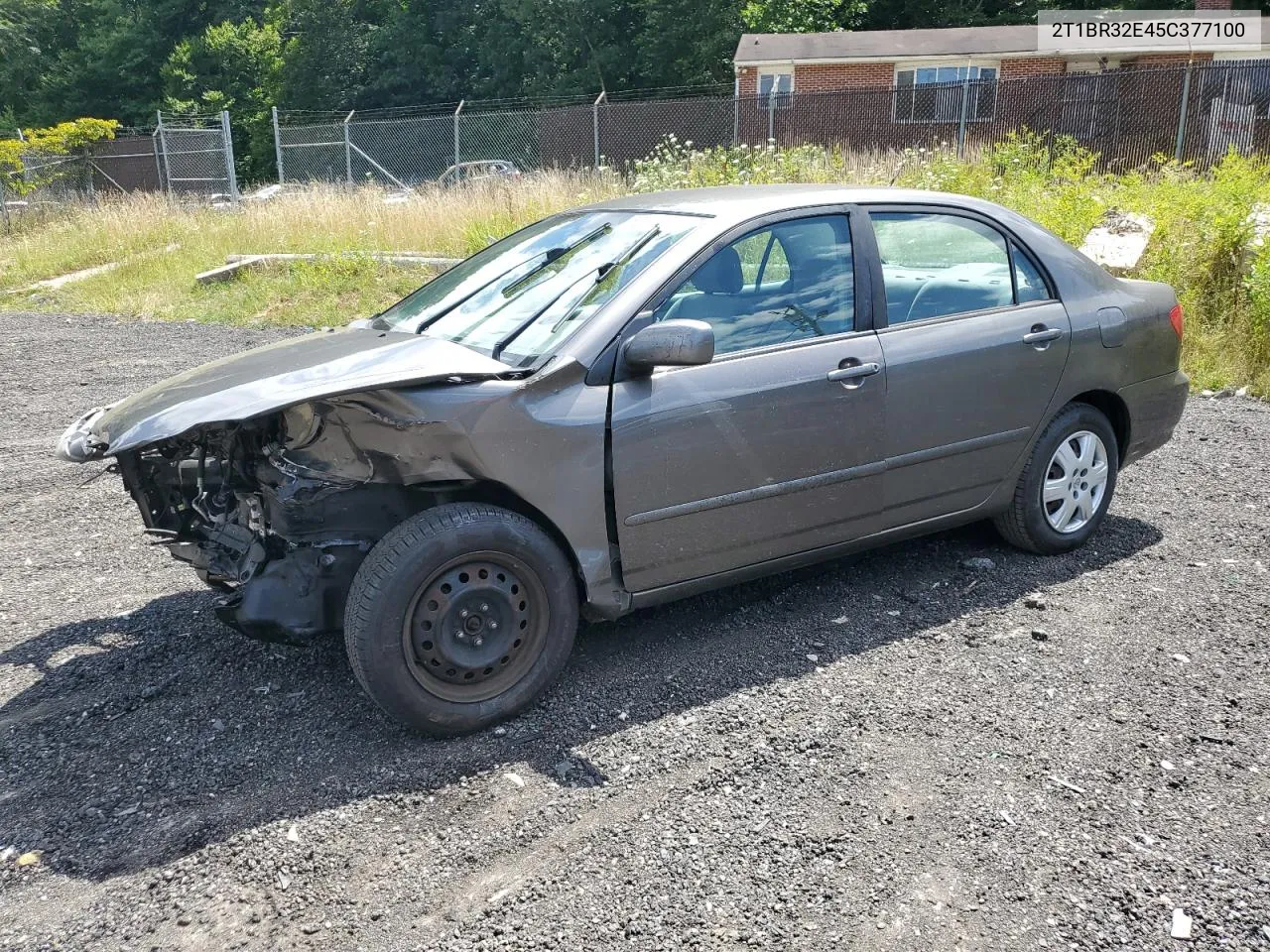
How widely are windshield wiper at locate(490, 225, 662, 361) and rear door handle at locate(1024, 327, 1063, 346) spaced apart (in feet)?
5.59

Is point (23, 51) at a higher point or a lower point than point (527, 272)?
higher

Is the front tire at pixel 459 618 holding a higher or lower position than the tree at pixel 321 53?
lower

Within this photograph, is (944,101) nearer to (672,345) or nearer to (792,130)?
Answer: (792,130)

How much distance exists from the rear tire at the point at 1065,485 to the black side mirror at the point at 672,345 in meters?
1.98

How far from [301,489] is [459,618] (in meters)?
0.68

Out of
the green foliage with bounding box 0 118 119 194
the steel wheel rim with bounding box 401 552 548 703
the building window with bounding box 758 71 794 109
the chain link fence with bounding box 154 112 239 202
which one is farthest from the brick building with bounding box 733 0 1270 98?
the steel wheel rim with bounding box 401 552 548 703

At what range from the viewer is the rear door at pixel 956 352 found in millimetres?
4164

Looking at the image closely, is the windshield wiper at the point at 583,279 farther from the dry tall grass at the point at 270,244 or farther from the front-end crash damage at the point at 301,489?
the dry tall grass at the point at 270,244

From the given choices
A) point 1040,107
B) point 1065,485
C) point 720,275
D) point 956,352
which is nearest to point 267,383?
point 720,275

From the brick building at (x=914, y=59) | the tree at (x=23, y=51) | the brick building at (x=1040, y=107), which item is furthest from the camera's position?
the tree at (x=23, y=51)

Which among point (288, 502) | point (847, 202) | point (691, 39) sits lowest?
point (288, 502)

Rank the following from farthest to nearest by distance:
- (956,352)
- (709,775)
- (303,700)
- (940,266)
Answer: (940,266) → (956,352) → (303,700) → (709,775)

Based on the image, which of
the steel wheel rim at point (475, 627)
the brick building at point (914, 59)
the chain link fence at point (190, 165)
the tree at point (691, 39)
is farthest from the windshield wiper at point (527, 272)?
the tree at point (691, 39)

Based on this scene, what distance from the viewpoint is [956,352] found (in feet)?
13.9
